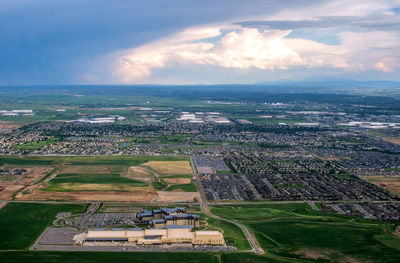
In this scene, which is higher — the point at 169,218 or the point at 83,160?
the point at 83,160

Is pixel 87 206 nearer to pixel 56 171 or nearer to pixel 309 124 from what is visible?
pixel 56 171

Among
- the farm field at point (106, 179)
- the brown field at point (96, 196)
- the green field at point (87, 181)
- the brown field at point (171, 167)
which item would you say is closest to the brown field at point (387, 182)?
the farm field at point (106, 179)

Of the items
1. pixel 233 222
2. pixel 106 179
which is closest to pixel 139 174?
pixel 106 179

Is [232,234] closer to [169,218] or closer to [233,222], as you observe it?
[233,222]

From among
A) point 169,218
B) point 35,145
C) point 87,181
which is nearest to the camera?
point 169,218

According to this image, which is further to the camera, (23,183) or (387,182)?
(387,182)

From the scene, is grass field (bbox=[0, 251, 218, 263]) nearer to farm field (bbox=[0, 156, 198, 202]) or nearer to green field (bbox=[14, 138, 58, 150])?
farm field (bbox=[0, 156, 198, 202])
